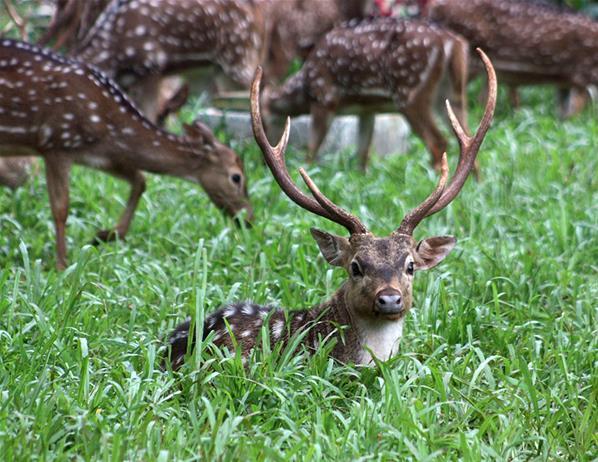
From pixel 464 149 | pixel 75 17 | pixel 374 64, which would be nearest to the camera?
pixel 464 149

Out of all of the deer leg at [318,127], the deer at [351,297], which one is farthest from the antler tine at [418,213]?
the deer leg at [318,127]

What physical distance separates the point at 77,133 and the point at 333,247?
7.01 feet

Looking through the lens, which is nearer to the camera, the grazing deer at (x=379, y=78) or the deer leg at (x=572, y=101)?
the grazing deer at (x=379, y=78)

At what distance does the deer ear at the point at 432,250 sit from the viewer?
4.79 meters

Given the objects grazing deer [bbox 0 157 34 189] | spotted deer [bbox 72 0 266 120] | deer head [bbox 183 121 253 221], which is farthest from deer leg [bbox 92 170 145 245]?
spotted deer [bbox 72 0 266 120]

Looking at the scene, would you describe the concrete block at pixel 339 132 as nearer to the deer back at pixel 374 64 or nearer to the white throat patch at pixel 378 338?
the deer back at pixel 374 64

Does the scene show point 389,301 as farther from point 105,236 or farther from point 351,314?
point 105,236

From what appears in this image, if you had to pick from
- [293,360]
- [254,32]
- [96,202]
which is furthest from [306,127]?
[293,360]

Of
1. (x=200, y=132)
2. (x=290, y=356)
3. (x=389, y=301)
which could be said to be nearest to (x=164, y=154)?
(x=200, y=132)

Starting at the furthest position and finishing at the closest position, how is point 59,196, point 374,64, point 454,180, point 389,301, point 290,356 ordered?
point 374,64
point 59,196
point 454,180
point 290,356
point 389,301

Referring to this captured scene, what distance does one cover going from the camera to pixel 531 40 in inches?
420

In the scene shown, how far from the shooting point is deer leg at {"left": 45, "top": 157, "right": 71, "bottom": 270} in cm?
629

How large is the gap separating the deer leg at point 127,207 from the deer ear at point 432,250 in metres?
2.05

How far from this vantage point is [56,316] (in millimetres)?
4809
